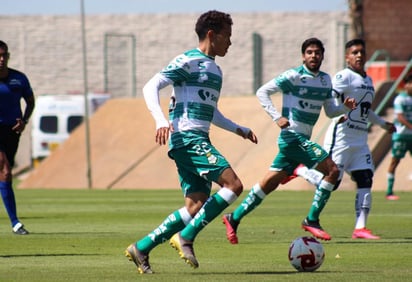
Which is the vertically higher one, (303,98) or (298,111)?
(303,98)

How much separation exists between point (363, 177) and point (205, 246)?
2.52 m

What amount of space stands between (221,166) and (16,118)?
5677mm

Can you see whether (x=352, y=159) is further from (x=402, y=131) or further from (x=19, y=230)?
(x=402, y=131)


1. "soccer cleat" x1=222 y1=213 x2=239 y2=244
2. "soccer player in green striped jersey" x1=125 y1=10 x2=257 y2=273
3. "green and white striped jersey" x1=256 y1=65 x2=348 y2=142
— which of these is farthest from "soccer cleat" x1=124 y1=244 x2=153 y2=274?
"green and white striped jersey" x1=256 y1=65 x2=348 y2=142

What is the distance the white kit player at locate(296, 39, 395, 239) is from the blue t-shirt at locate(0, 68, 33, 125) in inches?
133

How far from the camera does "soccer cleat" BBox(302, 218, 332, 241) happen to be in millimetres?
14820

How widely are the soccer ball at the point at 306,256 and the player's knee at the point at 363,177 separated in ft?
13.8

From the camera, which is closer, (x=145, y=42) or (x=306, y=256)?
(x=306, y=256)

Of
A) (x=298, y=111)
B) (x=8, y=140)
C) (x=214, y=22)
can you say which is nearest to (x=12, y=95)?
(x=8, y=140)

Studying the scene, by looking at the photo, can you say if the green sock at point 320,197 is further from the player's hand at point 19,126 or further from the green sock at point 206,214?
the green sock at point 206,214

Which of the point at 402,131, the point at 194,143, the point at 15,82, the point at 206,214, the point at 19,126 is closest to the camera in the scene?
the point at 206,214

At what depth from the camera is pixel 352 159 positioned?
1573cm

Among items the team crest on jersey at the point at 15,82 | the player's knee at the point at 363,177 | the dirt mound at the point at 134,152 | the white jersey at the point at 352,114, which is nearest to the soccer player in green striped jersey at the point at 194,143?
the white jersey at the point at 352,114

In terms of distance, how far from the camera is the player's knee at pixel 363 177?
15567 mm
